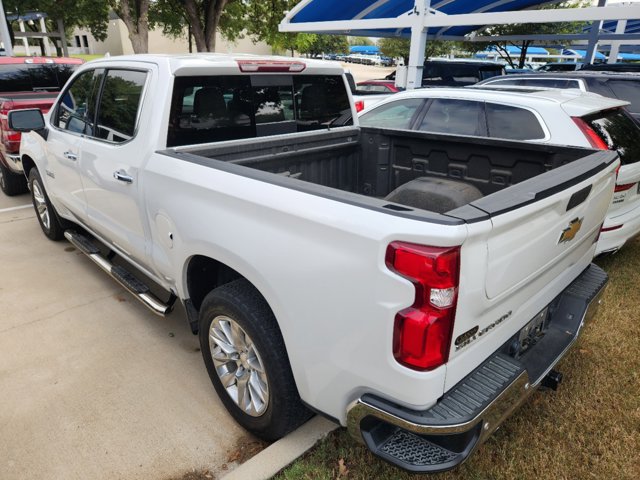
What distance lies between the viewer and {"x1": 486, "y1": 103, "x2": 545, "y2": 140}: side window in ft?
14.7

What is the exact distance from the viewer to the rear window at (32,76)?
717 cm

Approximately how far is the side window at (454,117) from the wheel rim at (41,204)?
4310 millimetres

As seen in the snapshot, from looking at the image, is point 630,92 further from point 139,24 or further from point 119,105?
point 139,24

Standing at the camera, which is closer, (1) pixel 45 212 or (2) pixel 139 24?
(1) pixel 45 212

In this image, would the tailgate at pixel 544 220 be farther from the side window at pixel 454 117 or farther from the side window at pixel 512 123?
the side window at pixel 454 117

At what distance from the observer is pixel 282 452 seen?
2402 mm

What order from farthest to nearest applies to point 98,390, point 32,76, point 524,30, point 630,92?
point 524,30 → point 32,76 → point 630,92 → point 98,390

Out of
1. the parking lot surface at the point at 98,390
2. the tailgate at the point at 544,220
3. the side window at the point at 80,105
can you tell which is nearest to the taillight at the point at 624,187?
the tailgate at the point at 544,220

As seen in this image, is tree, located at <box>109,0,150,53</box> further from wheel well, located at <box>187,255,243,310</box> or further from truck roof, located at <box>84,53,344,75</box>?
wheel well, located at <box>187,255,243,310</box>

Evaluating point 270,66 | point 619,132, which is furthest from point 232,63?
point 619,132

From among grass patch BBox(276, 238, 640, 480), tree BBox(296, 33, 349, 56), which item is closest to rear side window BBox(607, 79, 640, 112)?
grass patch BBox(276, 238, 640, 480)

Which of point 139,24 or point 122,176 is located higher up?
point 139,24

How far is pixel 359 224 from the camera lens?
164 cm

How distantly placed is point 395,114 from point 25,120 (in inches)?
161
